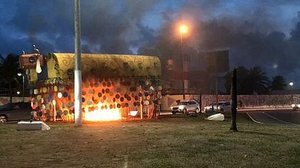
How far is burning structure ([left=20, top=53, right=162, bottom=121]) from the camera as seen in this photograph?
33.0m

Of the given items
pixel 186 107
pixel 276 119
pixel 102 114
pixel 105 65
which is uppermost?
pixel 105 65

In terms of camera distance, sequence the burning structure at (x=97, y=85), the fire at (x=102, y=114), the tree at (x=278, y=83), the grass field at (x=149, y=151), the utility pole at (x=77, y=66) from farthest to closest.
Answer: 1. the tree at (x=278, y=83)
2. the fire at (x=102, y=114)
3. the burning structure at (x=97, y=85)
4. the utility pole at (x=77, y=66)
5. the grass field at (x=149, y=151)

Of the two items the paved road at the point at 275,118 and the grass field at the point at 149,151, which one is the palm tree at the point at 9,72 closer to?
the paved road at the point at 275,118

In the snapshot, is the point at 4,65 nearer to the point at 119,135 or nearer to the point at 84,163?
the point at 119,135

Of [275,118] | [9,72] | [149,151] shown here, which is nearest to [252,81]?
[9,72]

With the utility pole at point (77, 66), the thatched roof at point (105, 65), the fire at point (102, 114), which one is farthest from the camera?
the fire at point (102, 114)

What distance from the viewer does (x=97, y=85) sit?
3397 centimetres

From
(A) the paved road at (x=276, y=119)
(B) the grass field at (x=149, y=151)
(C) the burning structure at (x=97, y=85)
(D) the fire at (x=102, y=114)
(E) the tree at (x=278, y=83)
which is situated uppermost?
(E) the tree at (x=278, y=83)

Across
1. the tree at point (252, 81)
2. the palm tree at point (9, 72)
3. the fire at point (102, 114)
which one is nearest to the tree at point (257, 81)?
the tree at point (252, 81)

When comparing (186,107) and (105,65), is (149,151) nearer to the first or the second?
(105,65)

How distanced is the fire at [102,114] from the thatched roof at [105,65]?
235 centimetres

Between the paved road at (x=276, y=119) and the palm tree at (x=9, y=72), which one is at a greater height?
the palm tree at (x=9, y=72)

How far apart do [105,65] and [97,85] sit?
1.51 m

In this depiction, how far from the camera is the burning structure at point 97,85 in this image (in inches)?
1300
